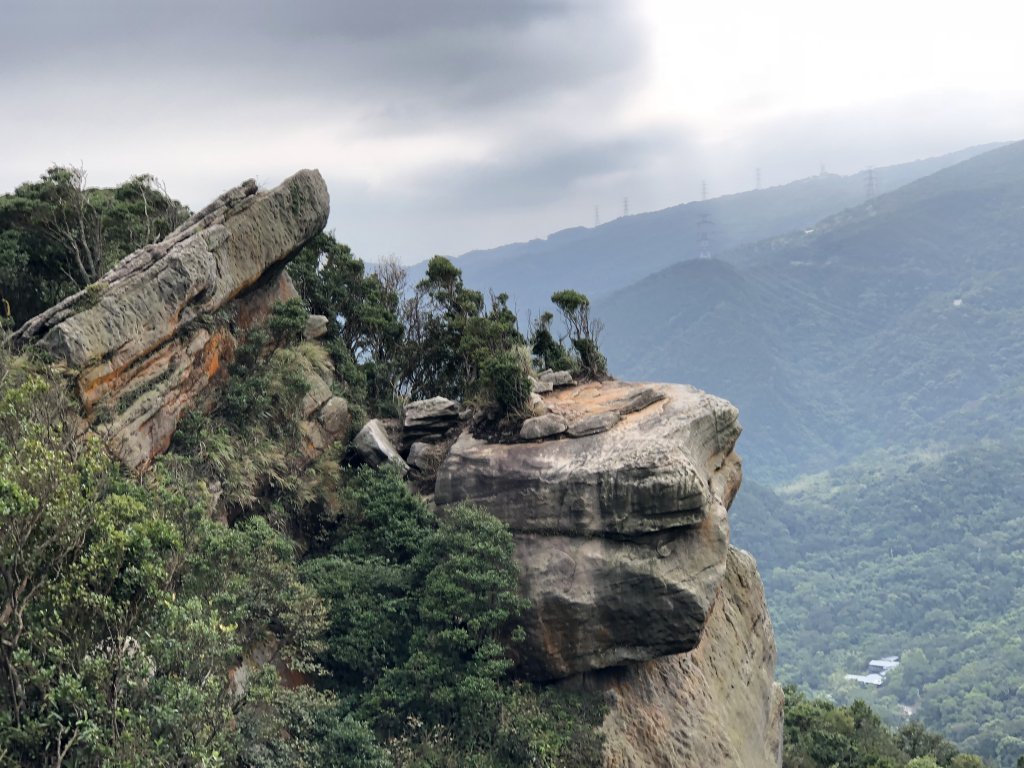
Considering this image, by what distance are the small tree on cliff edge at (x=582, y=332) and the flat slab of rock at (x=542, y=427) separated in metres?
6.93

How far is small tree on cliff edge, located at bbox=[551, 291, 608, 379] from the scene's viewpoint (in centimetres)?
3322

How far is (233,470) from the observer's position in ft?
81.9

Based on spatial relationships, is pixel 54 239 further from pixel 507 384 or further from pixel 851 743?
pixel 851 743

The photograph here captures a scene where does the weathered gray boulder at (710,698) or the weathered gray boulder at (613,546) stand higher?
the weathered gray boulder at (613,546)

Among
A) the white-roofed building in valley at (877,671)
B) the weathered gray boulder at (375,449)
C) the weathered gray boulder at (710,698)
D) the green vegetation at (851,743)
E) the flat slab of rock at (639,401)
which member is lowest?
the white-roofed building in valley at (877,671)

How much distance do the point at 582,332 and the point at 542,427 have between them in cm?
897

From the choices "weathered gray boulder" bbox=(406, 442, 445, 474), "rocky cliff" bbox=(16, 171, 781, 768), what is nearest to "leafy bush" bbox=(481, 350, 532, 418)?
"rocky cliff" bbox=(16, 171, 781, 768)

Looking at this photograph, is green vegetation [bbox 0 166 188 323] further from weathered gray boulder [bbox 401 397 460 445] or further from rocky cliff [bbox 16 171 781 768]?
weathered gray boulder [bbox 401 397 460 445]

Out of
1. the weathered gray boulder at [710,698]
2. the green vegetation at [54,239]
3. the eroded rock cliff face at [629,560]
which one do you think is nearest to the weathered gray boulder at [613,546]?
the eroded rock cliff face at [629,560]

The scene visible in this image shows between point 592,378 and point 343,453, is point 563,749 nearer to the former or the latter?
point 343,453

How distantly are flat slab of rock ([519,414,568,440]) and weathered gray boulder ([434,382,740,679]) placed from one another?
0.97 meters

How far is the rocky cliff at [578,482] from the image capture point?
23156 millimetres

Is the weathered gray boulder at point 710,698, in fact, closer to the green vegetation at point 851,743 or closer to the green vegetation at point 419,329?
the green vegetation at point 419,329

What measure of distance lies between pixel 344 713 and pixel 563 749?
216 inches
